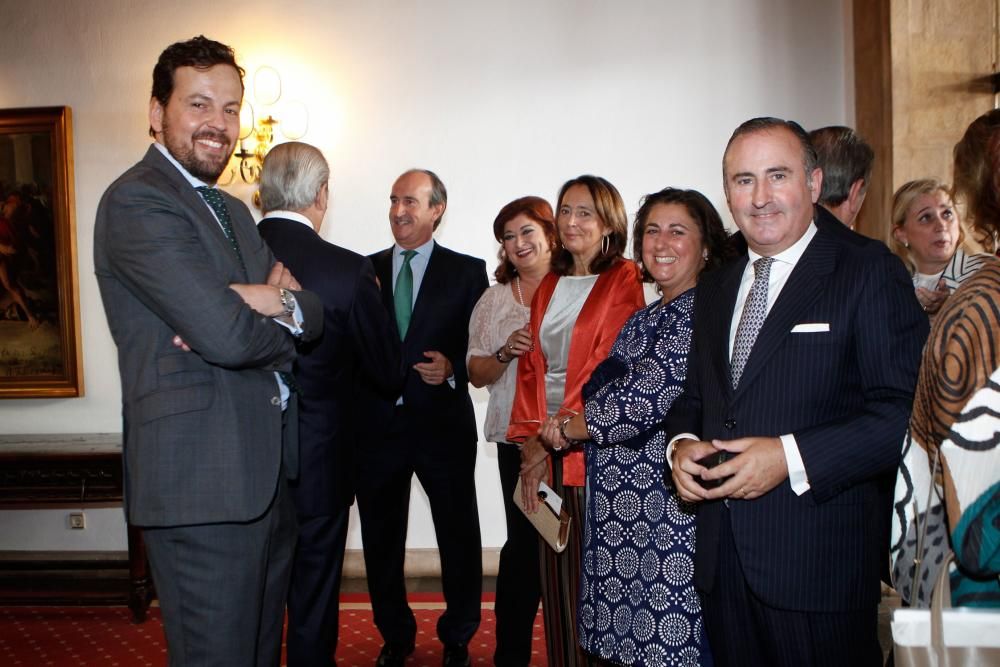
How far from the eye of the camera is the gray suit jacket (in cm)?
211

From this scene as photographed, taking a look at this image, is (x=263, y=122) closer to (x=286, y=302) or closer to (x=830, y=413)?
(x=286, y=302)

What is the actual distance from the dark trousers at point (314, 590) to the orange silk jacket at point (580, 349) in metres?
0.78

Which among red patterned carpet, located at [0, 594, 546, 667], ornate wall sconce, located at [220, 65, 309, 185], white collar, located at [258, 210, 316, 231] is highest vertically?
ornate wall sconce, located at [220, 65, 309, 185]

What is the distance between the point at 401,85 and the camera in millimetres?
5461

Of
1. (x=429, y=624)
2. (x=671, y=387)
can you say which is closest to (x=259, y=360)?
(x=671, y=387)

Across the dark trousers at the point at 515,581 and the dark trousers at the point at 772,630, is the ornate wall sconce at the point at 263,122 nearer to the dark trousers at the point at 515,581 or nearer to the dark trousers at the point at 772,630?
the dark trousers at the point at 515,581

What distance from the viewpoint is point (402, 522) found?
3.98 meters

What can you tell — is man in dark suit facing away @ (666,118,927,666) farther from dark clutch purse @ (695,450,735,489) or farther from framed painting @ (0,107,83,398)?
framed painting @ (0,107,83,398)

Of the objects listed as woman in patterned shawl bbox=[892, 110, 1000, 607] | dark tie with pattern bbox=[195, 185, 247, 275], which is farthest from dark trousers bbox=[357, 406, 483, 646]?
woman in patterned shawl bbox=[892, 110, 1000, 607]

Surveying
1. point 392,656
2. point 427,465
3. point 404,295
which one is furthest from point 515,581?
point 404,295

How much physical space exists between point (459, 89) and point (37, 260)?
114 inches

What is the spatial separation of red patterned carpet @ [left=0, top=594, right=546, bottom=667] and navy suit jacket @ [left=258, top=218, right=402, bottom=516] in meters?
1.21

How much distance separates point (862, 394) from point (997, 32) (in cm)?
330

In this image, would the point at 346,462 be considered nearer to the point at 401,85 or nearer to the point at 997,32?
the point at 401,85
